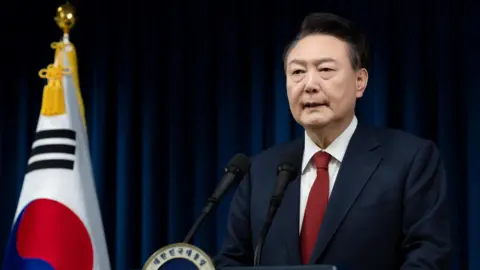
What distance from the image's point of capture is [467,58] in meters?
2.95

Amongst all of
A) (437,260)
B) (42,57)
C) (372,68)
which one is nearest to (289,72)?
(437,260)

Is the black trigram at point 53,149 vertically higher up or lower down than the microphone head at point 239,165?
higher up

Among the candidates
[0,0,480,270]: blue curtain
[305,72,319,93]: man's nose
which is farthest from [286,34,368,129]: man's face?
[0,0,480,270]: blue curtain

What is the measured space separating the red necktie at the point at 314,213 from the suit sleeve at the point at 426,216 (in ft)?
0.59

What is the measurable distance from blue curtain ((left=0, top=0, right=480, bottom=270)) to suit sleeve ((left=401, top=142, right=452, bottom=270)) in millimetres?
1230

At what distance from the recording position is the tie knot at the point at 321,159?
1819mm

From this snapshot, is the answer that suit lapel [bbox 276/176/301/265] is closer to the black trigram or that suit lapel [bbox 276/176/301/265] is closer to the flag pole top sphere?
the black trigram

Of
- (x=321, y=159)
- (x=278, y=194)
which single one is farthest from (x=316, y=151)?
(x=278, y=194)

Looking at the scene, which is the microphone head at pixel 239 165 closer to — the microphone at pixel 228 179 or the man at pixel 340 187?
the microphone at pixel 228 179

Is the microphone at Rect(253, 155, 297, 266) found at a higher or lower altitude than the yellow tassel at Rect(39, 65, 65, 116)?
lower

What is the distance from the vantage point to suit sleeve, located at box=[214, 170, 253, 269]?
6.14 ft

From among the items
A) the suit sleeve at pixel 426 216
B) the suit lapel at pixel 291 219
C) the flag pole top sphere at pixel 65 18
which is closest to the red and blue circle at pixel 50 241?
the flag pole top sphere at pixel 65 18

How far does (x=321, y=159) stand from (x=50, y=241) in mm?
1355

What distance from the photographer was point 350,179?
69.1 inches
